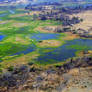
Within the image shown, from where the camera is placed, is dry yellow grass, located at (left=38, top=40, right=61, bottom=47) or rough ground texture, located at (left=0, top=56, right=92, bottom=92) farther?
dry yellow grass, located at (left=38, top=40, right=61, bottom=47)

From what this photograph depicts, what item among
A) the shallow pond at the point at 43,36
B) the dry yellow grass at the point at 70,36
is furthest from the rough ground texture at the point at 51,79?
the shallow pond at the point at 43,36

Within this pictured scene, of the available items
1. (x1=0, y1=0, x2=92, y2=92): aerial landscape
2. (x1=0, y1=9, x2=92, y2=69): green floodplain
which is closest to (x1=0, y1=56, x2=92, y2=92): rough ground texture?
(x1=0, y1=0, x2=92, y2=92): aerial landscape

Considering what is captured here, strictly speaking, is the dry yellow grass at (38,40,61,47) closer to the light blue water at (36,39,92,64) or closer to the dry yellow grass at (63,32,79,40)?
the light blue water at (36,39,92,64)

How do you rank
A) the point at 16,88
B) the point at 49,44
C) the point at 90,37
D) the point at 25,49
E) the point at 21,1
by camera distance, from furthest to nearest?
1. the point at 21,1
2. the point at 90,37
3. the point at 49,44
4. the point at 25,49
5. the point at 16,88

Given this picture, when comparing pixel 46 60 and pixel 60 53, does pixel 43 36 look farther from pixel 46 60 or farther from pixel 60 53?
pixel 46 60

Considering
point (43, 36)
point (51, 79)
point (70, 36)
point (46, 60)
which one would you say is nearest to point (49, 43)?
point (43, 36)

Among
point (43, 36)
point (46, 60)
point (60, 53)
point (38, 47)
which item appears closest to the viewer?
point (46, 60)

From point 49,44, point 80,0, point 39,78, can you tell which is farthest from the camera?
point 80,0

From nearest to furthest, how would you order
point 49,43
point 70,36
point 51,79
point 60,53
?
1. point 51,79
2. point 60,53
3. point 49,43
4. point 70,36

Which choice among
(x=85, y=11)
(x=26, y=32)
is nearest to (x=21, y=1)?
(x=85, y=11)

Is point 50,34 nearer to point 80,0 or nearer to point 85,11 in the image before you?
point 85,11

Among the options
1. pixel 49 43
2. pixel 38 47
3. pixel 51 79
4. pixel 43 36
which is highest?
pixel 51 79
